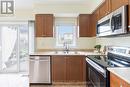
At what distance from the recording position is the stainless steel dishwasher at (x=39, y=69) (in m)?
5.73

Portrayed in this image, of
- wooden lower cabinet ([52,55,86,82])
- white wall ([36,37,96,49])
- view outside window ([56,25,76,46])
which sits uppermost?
view outside window ([56,25,76,46])

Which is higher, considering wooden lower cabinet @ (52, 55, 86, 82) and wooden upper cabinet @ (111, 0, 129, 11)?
wooden upper cabinet @ (111, 0, 129, 11)

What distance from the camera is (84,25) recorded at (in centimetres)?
654

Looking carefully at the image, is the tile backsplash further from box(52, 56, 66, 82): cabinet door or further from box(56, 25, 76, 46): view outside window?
box(52, 56, 66, 82): cabinet door

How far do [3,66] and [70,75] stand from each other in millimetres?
3164

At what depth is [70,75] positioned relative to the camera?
19.3 ft

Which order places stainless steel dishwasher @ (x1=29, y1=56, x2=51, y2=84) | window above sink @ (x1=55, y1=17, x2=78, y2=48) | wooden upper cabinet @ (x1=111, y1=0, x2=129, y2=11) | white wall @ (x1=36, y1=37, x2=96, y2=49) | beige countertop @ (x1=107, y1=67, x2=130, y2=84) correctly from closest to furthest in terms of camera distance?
beige countertop @ (x1=107, y1=67, x2=130, y2=84), wooden upper cabinet @ (x1=111, y1=0, x2=129, y2=11), stainless steel dishwasher @ (x1=29, y1=56, x2=51, y2=84), white wall @ (x1=36, y1=37, x2=96, y2=49), window above sink @ (x1=55, y1=17, x2=78, y2=48)

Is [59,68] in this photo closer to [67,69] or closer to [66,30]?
[67,69]

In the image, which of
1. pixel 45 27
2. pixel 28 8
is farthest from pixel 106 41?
pixel 28 8

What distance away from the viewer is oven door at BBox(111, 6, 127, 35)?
2.73m

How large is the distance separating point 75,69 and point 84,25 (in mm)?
1474

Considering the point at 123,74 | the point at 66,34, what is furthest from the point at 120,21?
the point at 66,34

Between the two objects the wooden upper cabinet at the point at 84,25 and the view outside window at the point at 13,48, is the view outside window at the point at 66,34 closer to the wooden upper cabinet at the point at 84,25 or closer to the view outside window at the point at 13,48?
the wooden upper cabinet at the point at 84,25

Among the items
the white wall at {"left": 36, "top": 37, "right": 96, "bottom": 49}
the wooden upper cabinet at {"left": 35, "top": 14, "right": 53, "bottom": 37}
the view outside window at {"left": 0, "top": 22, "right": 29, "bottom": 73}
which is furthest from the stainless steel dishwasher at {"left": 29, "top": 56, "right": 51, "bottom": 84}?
the view outside window at {"left": 0, "top": 22, "right": 29, "bottom": 73}
